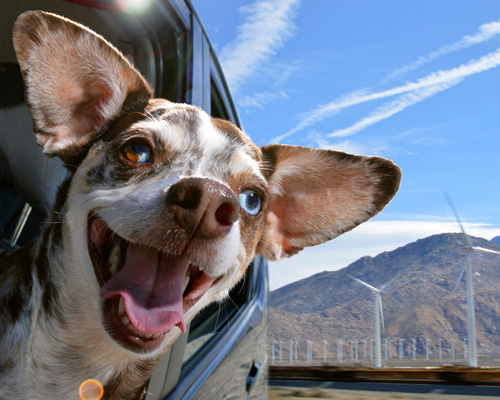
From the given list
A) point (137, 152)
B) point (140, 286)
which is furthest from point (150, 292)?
point (137, 152)

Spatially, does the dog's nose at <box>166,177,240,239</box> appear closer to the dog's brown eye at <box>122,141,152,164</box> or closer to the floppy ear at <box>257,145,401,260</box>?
the dog's brown eye at <box>122,141,152,164</box>

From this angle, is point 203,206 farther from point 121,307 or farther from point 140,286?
point 121,307

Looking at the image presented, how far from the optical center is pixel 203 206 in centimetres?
209

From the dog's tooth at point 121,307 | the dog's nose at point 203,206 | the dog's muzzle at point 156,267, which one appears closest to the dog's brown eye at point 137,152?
the dog's muzzle at point 156,267

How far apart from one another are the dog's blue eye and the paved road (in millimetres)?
13259

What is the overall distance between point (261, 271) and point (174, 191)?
Answer: 3.19 m

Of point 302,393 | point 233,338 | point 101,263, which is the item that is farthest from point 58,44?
point 302,393

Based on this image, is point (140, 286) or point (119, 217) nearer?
point (140, 286)

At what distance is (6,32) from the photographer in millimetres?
3850

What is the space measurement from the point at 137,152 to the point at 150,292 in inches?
33.3

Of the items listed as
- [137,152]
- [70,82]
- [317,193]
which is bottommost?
[137,152]

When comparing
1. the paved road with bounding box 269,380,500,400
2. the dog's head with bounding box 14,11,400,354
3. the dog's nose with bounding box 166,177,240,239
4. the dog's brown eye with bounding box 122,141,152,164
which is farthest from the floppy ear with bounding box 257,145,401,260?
the paved road with bounding box 269,380,500,400

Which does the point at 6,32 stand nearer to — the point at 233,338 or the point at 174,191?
the point at 174,191

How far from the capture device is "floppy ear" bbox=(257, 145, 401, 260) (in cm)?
332
